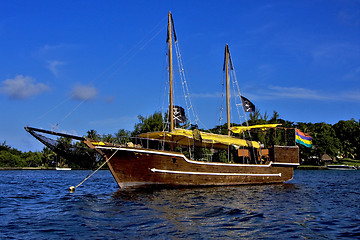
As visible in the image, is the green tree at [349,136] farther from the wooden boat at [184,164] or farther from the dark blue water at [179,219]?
the dark blue water at [179,219]

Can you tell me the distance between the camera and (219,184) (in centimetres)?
3055

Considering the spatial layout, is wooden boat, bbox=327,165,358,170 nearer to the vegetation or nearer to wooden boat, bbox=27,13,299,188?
the vegetation

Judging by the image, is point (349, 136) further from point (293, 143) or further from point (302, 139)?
point (302, 139)

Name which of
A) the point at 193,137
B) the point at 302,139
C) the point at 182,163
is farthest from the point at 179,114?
the point at 302,139

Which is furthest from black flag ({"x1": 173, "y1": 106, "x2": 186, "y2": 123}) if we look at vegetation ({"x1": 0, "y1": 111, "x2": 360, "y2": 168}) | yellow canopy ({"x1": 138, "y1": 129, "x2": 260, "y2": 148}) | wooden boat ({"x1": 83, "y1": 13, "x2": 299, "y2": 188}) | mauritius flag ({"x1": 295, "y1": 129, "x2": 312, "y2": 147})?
vegetation ({"x1": 0, "y1": 111, "x2": 360, "y2": 168})

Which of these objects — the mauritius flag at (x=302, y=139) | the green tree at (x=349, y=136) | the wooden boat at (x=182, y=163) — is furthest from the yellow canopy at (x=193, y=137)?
the green tree at (x=349, y=136)

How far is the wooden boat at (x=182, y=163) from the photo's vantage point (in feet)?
86.4

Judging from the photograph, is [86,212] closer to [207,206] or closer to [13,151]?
[207,206]

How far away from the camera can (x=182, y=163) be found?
91.3ft

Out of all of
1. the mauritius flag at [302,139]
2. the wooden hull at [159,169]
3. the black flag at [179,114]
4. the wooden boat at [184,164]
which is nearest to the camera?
the wooden hull at [159,169]

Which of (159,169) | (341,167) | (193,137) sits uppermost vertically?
(193,137)

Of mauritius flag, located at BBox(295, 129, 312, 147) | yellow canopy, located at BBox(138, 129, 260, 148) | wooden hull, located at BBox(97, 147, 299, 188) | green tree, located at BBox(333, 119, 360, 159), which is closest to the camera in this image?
wooden hull, located at BBox(97, 147, 299, 188)

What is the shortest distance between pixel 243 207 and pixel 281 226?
4851 mm

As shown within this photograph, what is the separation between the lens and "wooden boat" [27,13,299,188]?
26.3 meters
